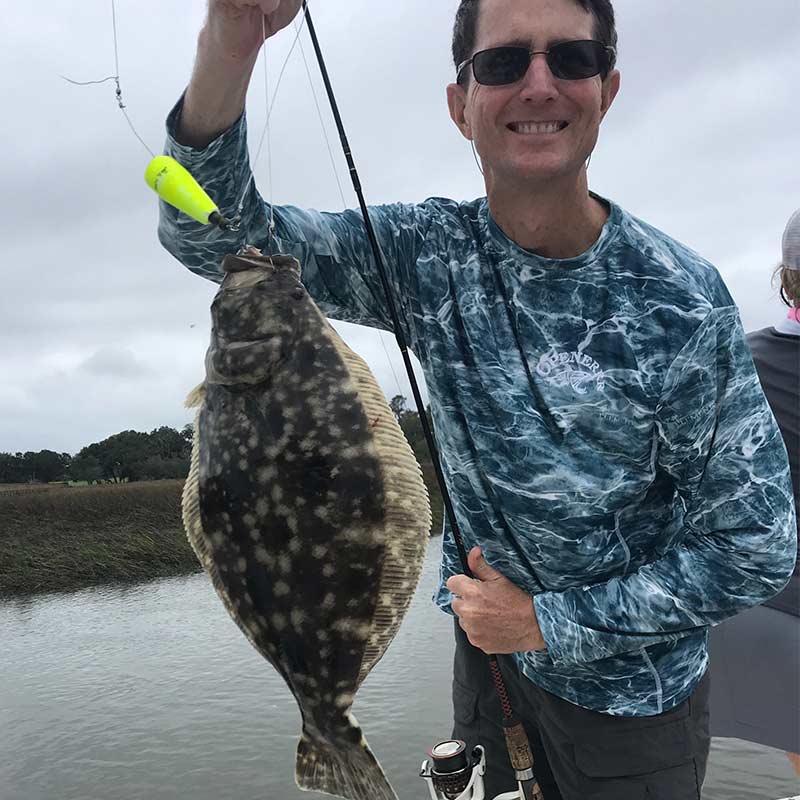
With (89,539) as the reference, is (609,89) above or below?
above

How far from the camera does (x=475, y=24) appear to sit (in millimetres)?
2270

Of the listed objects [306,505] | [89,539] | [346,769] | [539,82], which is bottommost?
[89,539]

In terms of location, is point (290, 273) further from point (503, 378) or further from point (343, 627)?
point (343, 627)

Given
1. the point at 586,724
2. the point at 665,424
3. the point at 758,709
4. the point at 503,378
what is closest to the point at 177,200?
the point at 503,378

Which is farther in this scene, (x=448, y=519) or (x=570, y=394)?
(x=448, y=519)

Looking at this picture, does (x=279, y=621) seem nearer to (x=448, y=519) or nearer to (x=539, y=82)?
(x=448, y=519)

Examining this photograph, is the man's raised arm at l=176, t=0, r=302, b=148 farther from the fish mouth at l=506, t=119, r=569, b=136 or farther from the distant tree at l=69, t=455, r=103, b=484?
the distant tree at l=69, t=455, r=103, b=484

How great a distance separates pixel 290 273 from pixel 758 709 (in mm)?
3408

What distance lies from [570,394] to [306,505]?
837 millimetres

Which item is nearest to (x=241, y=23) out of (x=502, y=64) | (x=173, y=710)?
(x=502, y=64)

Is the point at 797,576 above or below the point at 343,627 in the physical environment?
below

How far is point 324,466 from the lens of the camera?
189 centimetres

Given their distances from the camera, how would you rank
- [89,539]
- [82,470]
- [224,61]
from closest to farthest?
[224,61], [82,470], [89,539]

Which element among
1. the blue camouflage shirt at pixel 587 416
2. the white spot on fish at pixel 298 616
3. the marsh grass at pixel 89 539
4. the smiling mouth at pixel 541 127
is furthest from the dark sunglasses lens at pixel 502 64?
the marsh grass at pixel 89 539
